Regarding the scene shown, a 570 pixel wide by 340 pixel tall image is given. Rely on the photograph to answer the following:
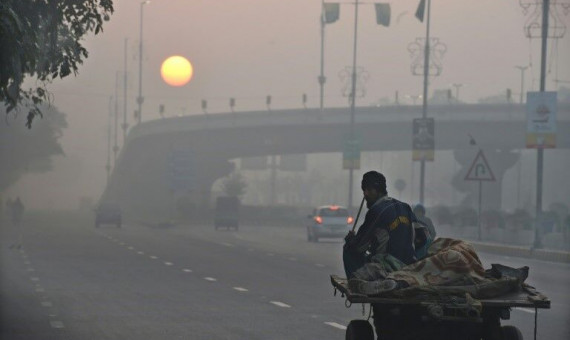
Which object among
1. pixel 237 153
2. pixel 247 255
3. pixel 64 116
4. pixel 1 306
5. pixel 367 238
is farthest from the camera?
pixel 64 116

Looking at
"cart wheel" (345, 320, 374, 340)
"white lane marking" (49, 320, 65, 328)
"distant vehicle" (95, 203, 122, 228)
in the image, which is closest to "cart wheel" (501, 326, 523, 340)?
"cart wheel" (345, 320, 374, 340)

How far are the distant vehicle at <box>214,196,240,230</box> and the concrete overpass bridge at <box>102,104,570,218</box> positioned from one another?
424 cm

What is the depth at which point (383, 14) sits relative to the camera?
297ft

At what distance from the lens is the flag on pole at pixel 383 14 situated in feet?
295

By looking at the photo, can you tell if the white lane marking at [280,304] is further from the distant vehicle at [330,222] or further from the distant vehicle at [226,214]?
the distant vehicle at [226,214]

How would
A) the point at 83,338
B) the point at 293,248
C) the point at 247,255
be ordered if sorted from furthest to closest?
the point at 293,248
the point at 247,255
the point at 83,338

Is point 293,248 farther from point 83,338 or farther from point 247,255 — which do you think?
point 83,338

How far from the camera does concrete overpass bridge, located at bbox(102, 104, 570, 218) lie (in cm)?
9725

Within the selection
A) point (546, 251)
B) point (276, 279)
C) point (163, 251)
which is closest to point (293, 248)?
point (163, 251)

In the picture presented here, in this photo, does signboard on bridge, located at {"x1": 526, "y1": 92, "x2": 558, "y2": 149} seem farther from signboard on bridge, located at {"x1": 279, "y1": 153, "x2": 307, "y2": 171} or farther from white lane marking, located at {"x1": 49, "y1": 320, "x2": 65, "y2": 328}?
signboard on bridge, located at {"x1": 279, "y1": 153, "x2": 307, "y2": 171}

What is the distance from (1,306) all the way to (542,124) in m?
26.7

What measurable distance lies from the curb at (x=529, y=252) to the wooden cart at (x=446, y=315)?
3192 cm

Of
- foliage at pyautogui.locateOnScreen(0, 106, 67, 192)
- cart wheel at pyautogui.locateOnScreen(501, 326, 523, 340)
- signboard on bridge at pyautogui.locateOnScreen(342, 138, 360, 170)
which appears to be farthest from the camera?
foliage at pyautogui.locateOnScreen(0, 106, 67, 192)

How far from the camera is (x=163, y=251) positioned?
47.9 m
